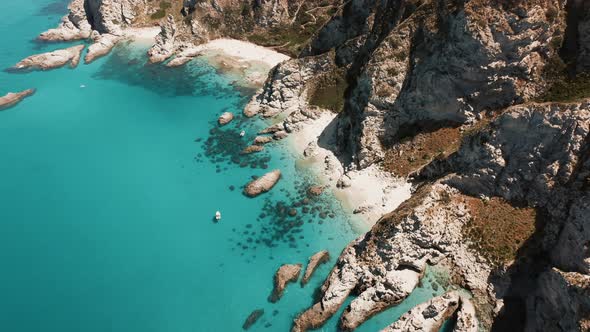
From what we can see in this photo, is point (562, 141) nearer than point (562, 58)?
Yes

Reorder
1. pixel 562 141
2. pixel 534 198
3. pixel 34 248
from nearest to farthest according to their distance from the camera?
pixel 562 141 < pixel 534 198 < pixel 34 248

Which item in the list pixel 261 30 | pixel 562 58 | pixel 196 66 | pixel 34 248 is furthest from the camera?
pixel 261 30

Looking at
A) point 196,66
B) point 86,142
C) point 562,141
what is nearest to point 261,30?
point 196,66

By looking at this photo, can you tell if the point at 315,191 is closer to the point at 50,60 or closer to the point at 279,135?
the point at 279,135

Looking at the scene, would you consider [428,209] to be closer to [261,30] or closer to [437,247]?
[437,247]

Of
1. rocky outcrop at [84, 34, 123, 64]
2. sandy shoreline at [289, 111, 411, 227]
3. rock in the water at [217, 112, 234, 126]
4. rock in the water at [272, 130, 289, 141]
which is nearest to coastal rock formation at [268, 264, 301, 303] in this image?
sandy shoreline at [289, 111, 411, 227]

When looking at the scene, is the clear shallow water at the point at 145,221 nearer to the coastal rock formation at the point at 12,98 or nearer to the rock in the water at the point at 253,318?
the rock in the water at the point at 253,318

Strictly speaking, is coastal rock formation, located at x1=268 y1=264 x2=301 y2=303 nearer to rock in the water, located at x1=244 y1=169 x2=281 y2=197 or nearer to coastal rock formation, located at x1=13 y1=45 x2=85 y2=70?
rock in the water, located at x1=244 y1=169 x2=281 y2=197
